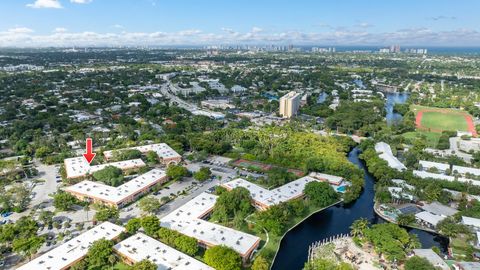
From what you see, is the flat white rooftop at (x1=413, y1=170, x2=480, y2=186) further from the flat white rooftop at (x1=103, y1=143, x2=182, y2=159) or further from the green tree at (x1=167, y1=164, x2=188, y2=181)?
the flat white rooftop at (x1=103, y1=143, x2=182, y2=159)

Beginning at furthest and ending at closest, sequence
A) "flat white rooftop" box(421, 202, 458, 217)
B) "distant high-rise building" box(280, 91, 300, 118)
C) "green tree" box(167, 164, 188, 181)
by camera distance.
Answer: "distant high-rise building" box(280, 91, 300, 118)
"green tree" box(167, 164, 188, 181)
"flat white rooftop" box(421, 202, 458, 217)

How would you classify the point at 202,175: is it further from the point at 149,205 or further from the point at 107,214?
the point at 107,214

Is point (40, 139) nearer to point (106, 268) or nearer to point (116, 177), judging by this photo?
point (116, 177)

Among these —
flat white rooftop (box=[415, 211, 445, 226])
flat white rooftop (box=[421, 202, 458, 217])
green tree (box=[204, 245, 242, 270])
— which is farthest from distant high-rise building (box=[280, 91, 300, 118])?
green tree (box=[204, 245, 242, 270])

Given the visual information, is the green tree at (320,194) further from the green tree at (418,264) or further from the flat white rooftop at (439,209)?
the green tree at (418,264)

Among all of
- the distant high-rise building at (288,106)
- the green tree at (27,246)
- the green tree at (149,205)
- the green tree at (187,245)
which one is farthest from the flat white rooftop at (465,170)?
the green tree at (27,246)

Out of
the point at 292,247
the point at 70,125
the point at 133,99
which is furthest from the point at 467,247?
the point at 133,99
